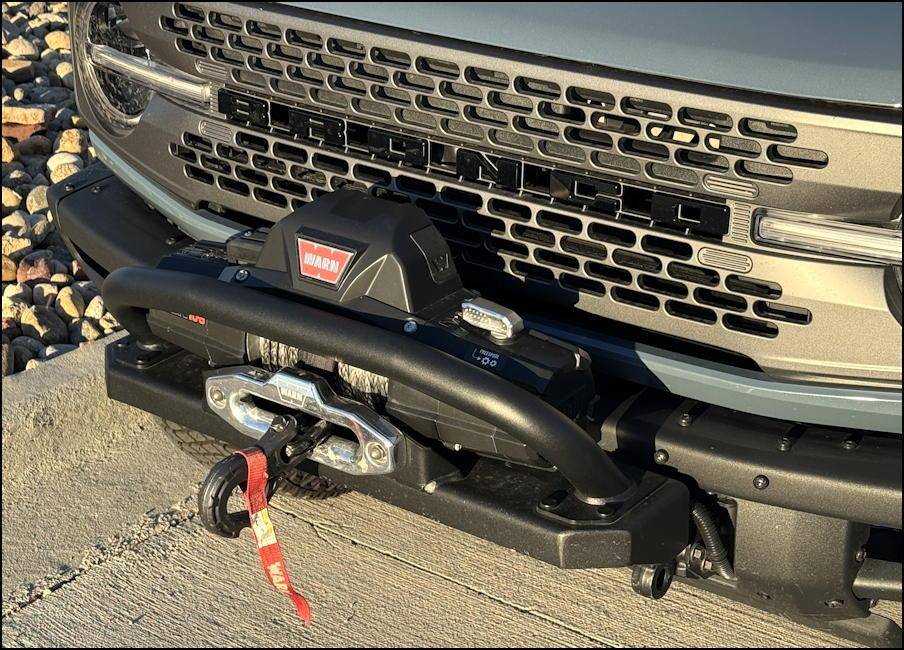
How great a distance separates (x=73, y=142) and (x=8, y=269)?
98 cm

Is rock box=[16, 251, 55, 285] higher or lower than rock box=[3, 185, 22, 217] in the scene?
lower

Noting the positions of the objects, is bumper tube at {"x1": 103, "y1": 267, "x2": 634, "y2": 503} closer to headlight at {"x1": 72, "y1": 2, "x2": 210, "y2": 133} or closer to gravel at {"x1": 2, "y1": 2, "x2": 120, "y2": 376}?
headlight at {"x1": 72, "y1": 2, "x2": 210, "y2": 133}

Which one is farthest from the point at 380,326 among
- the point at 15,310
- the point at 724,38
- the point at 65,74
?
the point at 65,74

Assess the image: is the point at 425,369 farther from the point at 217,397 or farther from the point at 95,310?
the point at 95,310

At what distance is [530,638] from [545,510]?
0.77m

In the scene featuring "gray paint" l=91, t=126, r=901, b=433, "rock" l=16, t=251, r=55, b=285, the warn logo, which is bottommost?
"rock" l=16, t=251, r=55, b=285

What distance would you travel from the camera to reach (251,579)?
3.59 metres

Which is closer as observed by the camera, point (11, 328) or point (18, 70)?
point (11, 328)

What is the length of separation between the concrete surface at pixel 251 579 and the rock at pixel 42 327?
0.65 m

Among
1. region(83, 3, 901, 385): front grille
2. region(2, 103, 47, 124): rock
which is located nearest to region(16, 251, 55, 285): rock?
region(2, 103, 47, 124): rock

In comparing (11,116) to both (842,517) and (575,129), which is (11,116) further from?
(842,517)

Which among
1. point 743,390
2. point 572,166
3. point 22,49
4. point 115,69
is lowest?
point 22,49

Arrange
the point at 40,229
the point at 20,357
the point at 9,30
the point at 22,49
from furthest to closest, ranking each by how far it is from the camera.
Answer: the point at 9,30, the point at 22,49, the point at 40,229, the point at 20,357

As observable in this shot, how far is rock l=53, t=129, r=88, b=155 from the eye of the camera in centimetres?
590
